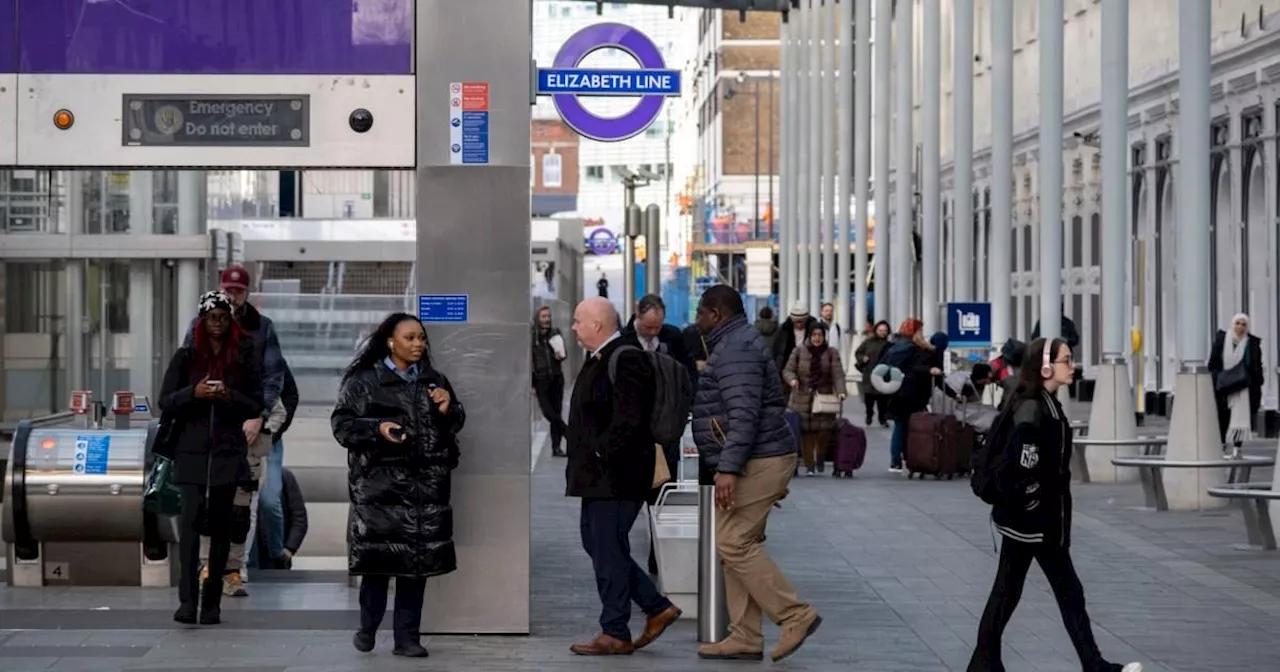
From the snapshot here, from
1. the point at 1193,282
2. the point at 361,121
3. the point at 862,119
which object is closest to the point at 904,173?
the point at 862,119

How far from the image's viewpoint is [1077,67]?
4372 cm

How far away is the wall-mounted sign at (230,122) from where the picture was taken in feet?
39.5

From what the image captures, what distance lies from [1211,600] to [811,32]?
49.8 m

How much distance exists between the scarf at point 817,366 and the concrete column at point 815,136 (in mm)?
34734

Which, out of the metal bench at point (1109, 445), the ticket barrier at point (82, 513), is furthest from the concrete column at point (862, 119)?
the ticket barrier at point (82, 513)

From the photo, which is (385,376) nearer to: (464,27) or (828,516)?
(464,27)

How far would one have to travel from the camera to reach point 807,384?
25.2 m

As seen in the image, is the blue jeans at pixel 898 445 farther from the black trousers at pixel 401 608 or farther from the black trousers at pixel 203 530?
the black trousers at pixel 401 608

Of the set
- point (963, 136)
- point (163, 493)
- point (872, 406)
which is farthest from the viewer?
point (872, 406)

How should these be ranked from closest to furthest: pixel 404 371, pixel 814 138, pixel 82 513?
pixel 404 371
pixel 82 513
pixel 814 138

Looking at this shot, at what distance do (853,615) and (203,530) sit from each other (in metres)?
3.57

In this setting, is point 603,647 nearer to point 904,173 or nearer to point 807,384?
point 807,384

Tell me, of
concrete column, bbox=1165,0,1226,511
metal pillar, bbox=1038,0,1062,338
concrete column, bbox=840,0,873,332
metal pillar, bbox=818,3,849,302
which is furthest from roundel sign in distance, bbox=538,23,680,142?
metal pillar, bbox=818,3,849,302

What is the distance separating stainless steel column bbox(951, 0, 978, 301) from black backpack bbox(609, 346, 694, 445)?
25.0 meters
